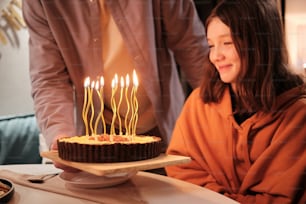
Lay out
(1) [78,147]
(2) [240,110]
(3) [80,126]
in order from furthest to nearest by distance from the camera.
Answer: (3) [80,126] < (2) [240,110] < (1) [78,147]

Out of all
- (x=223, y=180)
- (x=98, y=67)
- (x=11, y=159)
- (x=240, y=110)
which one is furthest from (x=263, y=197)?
(x=11, y=159)

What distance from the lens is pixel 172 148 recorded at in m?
1.14

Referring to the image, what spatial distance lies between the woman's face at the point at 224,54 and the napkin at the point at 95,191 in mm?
325

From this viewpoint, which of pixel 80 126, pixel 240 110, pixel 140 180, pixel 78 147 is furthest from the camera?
pixel 80 126

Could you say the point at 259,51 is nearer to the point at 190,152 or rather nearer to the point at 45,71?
the point at 190,152

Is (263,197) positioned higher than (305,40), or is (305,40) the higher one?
(305,40)

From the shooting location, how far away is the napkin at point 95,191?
0.84 metres

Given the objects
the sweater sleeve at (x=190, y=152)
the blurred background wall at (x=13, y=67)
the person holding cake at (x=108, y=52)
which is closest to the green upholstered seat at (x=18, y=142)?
the blurred background wall at (x=13, y=67)

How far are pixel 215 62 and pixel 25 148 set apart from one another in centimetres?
134

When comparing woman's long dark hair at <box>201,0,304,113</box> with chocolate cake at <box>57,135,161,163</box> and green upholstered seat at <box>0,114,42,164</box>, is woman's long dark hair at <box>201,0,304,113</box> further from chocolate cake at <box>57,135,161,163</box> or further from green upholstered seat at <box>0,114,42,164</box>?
green upholstered seat at <box>0,114,42,164</box>

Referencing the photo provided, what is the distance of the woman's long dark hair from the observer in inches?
40.2

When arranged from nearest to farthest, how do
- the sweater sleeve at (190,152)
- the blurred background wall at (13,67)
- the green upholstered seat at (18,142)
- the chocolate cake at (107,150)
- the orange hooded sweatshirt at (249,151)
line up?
the chocolate cake at (107,150)
the orange hooded sweatshirt at (249,151)
the sweater sleeve at (190,152)
the green upholstered seat at (18,142)
the blurred background wall at (13,67)

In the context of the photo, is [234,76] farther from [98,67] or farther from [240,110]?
[98,67]

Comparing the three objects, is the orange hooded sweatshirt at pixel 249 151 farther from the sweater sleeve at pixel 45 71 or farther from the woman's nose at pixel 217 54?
the sweater sleeve at pixel 45 71
